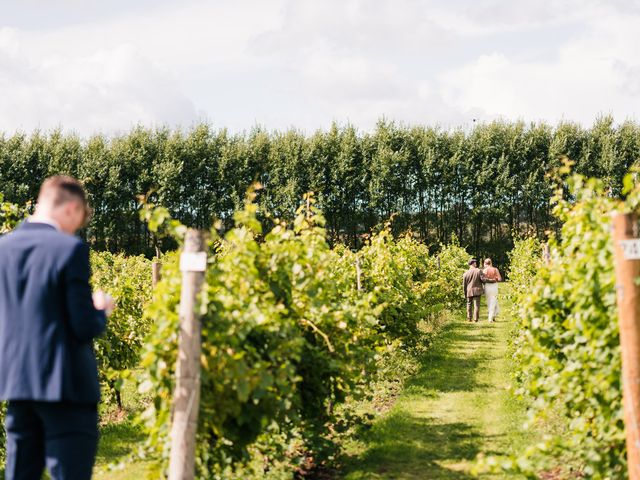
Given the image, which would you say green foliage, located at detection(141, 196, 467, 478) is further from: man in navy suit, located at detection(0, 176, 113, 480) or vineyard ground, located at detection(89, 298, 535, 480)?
man in navy suit, located at detection(0, 176, 113, 480)

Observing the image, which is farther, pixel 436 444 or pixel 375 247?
pixel 375 247

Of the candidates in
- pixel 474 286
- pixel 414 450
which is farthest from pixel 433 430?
pixel 474 286

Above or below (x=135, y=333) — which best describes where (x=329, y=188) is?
above

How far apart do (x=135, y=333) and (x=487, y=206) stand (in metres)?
28.5

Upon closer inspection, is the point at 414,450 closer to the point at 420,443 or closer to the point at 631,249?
the point at 420,443

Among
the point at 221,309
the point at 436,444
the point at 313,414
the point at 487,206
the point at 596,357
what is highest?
the point at 487,206

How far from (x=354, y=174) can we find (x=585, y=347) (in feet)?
105

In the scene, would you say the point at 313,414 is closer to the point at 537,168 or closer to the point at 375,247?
the point at 375,247

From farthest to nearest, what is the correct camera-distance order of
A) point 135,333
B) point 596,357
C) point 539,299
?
point 135,333, point 539,299, point 596,357

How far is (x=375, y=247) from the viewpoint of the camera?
39.0 feet

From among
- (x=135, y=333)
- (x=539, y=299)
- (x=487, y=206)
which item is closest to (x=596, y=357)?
(x=539, y=299)

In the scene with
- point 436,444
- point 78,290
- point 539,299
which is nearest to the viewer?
point 78,290

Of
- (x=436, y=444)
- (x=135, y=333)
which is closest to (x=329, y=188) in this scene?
(x=135, y=333)

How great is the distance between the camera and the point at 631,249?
3.86 meters
